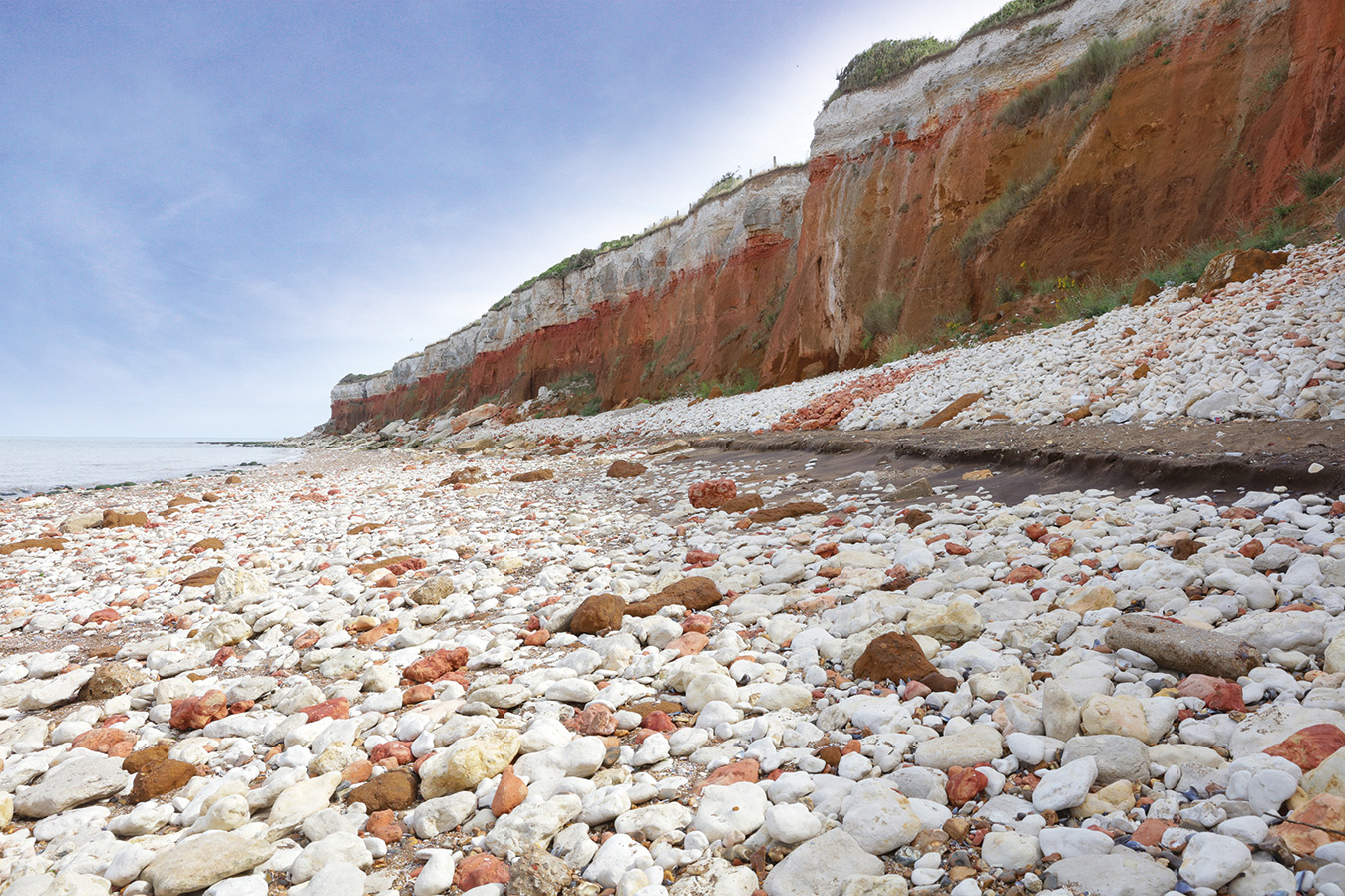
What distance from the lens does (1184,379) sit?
244 inches

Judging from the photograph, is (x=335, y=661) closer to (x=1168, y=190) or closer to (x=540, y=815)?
(x=540, y=815)

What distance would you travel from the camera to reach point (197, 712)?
2859 mm

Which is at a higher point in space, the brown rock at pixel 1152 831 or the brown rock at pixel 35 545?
the brown rock at pixel 35 545

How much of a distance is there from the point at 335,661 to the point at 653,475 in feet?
21.9

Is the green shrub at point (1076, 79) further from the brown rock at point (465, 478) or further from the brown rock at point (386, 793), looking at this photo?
the brown rock at point (386, 793)

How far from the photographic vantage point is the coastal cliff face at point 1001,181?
1090 cm

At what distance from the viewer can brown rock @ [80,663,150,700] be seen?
3.21m

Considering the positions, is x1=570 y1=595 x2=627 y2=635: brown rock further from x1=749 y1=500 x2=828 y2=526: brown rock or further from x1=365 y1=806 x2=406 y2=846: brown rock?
x1=749 y1=500 x2=828 y2=526: brown rock

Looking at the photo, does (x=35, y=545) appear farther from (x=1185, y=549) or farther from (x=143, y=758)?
(x=1185, y=549)

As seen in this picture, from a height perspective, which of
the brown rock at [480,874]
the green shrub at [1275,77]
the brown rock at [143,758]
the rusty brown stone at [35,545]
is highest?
the green shrub at [1275,77]

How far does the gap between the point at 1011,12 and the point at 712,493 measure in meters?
17.6

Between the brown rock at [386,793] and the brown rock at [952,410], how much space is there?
7.82 meters

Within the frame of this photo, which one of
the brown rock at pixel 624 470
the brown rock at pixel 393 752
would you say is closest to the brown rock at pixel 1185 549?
the brown rock at pixel 393 752

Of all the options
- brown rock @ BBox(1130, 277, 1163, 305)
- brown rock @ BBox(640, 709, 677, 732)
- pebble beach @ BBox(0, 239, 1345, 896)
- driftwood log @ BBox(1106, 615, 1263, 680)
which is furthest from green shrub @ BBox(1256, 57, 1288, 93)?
brown rock @ BBox(640, 709, 677, 732)
